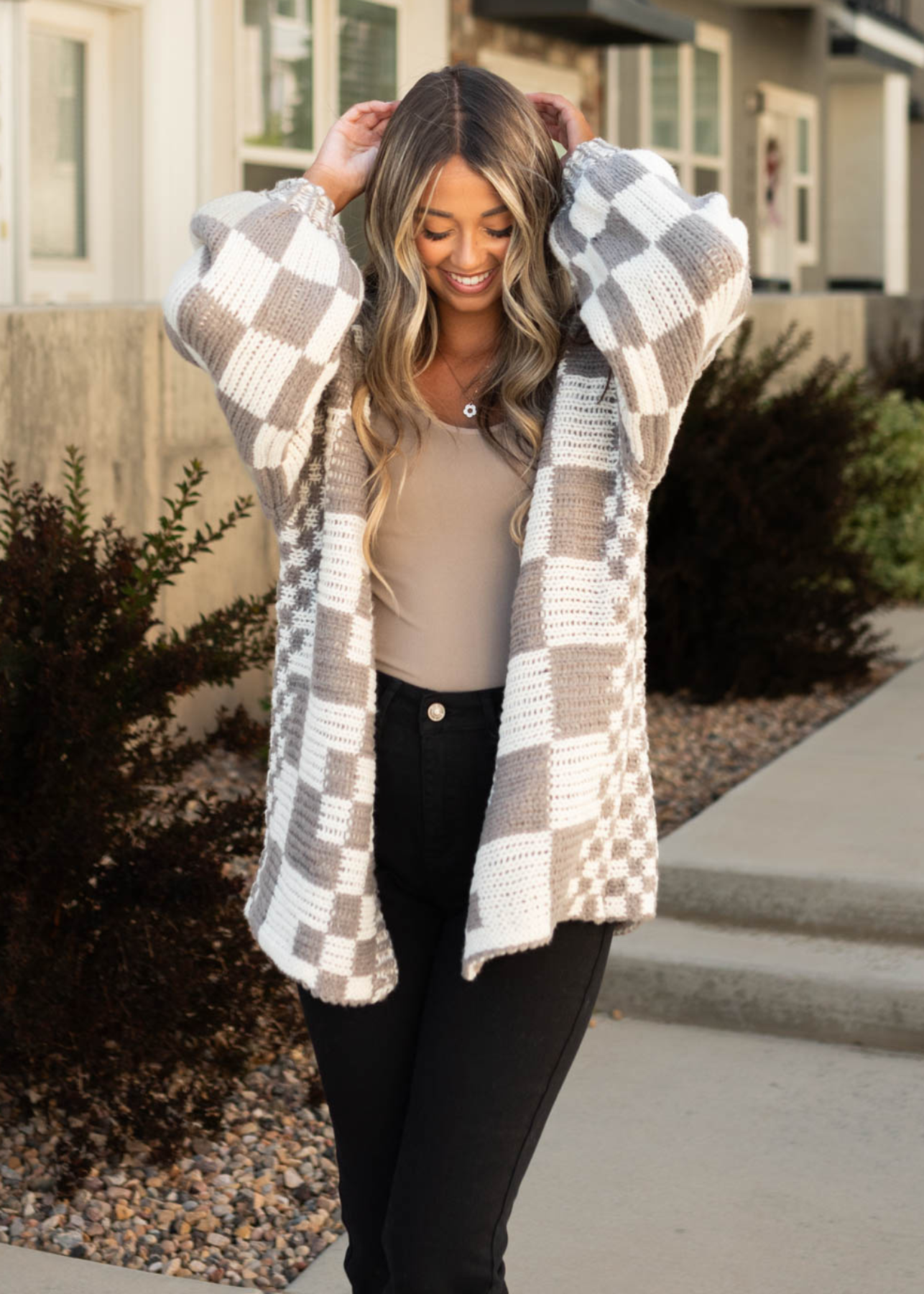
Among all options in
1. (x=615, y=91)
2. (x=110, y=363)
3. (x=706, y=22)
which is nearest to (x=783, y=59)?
(x=706, y=22)

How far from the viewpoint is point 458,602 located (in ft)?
7.48

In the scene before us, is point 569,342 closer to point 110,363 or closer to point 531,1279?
point 531,1279

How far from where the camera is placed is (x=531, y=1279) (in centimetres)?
314

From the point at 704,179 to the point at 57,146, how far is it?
7778mm

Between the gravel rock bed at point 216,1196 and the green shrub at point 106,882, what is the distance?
72 millimetres

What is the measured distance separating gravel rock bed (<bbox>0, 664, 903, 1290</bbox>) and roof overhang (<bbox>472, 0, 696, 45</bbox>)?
7679 mm

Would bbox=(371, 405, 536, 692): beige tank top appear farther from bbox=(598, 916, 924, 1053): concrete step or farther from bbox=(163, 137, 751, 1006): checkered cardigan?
bbox=(598, 916, 924, 1053): concrete step

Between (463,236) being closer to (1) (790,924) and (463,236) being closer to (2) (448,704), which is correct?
(2) (448,704)

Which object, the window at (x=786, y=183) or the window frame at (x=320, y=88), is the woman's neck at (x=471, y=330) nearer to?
the window frame at (x=320, y=88)

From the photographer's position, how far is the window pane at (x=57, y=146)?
297 inches

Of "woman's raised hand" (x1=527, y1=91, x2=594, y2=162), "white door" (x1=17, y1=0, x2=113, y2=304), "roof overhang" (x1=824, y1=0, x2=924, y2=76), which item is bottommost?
"woman's raised hand" (x1=527, y1=91, x2=594, y2=162)

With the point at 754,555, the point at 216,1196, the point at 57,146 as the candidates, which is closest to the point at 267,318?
the point at 216,1196

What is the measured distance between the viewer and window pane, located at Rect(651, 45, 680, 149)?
13266mm

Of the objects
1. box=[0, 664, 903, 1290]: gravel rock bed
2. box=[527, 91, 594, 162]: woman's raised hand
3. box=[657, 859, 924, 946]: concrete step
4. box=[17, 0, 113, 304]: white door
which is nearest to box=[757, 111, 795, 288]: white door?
box=[17, 0, 113, 304]: white door
